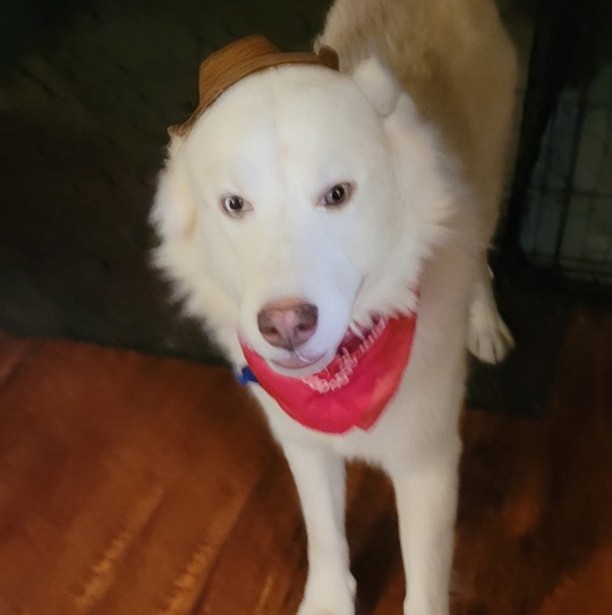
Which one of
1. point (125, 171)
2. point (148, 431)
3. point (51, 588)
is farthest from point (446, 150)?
point (125, 171)

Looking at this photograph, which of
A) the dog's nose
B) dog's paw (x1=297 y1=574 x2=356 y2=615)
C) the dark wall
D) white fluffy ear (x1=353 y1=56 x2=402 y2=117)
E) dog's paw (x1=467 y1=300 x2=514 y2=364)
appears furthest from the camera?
the dark wall

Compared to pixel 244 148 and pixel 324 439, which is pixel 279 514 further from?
pixel 244 148

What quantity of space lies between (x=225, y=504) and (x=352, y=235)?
2.60 feet

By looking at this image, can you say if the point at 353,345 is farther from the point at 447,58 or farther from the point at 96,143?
the point at 96,143

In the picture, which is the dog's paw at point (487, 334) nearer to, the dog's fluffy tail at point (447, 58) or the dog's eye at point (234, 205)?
the dog's fluffy tail at point (447, 58)

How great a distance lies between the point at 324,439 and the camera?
4.13 feet

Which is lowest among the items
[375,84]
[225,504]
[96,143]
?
[225,504]

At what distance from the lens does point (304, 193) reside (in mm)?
945

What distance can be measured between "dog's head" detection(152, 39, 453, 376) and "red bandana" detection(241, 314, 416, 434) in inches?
1.7

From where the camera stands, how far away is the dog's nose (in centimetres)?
91

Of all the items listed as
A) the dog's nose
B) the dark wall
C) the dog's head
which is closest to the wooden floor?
the dark wall

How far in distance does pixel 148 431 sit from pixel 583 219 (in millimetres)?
989

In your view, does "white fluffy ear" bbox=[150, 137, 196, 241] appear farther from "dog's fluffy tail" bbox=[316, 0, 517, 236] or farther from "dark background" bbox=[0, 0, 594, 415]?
"dark background" bbox=[0, 0, 594, 415]

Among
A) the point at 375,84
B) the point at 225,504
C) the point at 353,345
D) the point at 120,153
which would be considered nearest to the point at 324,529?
the point at 225,504
